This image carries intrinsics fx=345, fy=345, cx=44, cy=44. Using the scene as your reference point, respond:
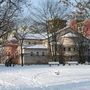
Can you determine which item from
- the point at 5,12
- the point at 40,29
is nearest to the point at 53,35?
the point at 40,29

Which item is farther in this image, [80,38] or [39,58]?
[39,58]

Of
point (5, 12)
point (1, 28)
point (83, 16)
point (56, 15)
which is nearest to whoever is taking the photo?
point (83, 16)

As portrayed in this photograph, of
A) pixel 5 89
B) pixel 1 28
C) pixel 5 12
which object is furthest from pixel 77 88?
pixel 1 28

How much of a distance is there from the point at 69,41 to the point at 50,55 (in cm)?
2044

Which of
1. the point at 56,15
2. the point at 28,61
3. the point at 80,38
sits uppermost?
the point at 56,15

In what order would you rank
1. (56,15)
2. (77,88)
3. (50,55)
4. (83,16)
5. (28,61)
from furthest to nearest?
(28,61) → (50,55) → (56,15) → (83,16) → (77,88)

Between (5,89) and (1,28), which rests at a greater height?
(1,28)

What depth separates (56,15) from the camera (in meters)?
75.1

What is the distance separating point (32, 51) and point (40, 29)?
101 ft

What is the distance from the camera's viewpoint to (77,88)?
592 inches

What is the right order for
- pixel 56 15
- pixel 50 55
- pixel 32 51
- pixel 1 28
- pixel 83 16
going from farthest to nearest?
pixel 32 51
pixel 50 55
pixel 56 15
pixel 1 28
pixel 83 16

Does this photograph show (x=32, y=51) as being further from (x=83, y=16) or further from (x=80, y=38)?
(x=83, y=16)

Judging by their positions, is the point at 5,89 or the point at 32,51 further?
the point at 32,51

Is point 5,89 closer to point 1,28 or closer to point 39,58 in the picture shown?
point 1,28
